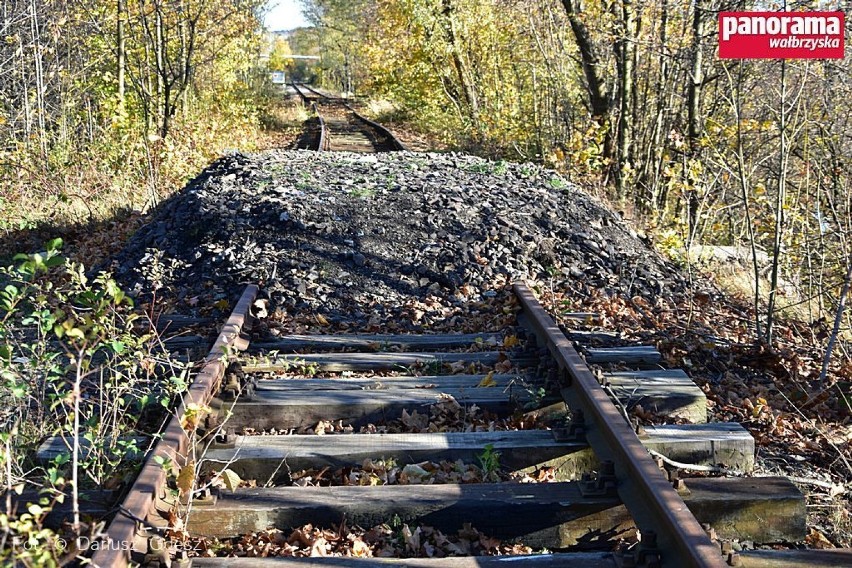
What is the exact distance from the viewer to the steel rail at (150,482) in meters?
2.90

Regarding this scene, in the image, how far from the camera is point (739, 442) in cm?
415

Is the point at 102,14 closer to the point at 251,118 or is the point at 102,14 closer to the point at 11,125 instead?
the point at 11,125

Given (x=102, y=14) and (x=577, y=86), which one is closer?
(x=102, y=14)

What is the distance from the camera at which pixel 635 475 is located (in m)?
3.51

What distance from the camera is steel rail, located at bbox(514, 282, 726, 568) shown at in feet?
9.62

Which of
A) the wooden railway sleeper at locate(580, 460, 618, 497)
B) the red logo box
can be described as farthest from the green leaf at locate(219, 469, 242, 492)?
the red logo box

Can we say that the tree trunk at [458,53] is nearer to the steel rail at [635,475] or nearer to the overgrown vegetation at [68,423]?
the steel rail at [635,475]

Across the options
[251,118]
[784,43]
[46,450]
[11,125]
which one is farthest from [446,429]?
[251,118]

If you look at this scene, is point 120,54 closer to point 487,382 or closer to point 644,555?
point 487,382

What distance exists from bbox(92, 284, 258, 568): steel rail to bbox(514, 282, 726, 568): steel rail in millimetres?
1942

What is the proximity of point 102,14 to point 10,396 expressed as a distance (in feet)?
40.3

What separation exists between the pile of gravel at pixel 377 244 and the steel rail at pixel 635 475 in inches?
92.8

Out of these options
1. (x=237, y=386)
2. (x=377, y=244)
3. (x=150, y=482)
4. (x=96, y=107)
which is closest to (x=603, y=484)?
Answer: (x=150, y=482)

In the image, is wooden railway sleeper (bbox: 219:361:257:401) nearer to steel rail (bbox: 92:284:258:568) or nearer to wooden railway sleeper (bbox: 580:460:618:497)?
steel rail (bbox: 92:284:258:568)
